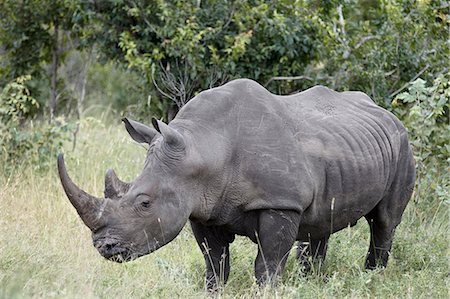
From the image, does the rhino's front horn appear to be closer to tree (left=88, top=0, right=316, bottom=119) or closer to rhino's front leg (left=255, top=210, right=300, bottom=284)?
rhino's front leg (left=255, top=210, right=300, bottom=284)

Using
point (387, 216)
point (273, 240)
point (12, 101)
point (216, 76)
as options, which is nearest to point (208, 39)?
point (216, 76)

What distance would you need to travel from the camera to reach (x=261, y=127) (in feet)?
20.6

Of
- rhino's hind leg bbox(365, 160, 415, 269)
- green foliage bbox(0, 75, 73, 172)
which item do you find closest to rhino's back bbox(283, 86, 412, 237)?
rhino's hind leg bbox(365, 160, 415, 269)

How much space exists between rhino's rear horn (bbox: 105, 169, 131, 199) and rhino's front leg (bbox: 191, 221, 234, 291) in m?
0.89

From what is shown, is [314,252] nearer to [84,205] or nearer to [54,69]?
[84,205]

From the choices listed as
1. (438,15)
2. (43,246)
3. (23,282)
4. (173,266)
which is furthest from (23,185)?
(438,15)

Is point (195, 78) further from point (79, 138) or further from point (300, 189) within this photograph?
point (300, 189)

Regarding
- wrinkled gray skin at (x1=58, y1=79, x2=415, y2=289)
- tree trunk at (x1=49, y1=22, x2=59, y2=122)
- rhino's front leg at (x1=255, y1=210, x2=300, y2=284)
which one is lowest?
tree trunk at (x1=49, y1=22, x2=59, y2=122)

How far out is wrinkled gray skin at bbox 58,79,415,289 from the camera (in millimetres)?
5762

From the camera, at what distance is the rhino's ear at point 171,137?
5770 millimetres

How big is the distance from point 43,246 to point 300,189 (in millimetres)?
2280

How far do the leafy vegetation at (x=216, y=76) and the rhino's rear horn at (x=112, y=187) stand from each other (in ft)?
4.13

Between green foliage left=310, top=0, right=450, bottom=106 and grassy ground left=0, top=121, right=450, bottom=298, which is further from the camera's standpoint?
green foliage left=310, top=0, right=450, bottom=106

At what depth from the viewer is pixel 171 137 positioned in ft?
19.0
